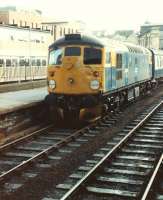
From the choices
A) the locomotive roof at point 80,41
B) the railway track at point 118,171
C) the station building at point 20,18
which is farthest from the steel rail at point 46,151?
the station building at point 20,18

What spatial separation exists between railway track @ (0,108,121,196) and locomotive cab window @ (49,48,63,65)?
2.48 meters

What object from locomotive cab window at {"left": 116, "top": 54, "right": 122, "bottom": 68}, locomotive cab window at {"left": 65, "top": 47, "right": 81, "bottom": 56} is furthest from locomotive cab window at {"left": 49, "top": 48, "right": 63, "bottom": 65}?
locomotive cab window at {"left": 116, "top": 54, "right": 122, "bottom": 68}

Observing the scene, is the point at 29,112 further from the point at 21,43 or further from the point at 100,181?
the point at 21,43

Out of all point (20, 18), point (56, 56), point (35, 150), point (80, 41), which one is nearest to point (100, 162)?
point (35, 150)

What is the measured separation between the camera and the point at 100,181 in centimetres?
915

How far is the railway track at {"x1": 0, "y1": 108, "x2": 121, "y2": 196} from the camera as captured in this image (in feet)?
31.2

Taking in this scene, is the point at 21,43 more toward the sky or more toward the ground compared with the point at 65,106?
more toward the sky

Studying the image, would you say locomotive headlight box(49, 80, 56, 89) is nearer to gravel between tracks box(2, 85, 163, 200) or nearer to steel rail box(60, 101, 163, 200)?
gravel between tracks box(2, 85, 163, 200)

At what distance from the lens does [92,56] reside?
1554 centimetres

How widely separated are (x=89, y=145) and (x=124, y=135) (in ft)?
6.26

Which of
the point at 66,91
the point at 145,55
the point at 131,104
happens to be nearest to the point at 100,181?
the point at 66,91

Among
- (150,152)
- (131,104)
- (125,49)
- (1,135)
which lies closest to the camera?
(150,152)

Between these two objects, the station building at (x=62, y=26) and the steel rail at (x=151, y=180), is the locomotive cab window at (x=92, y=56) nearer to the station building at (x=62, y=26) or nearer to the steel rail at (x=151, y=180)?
the steel rail at (x=151, y=180)

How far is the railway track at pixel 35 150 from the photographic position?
9508 millimetres
